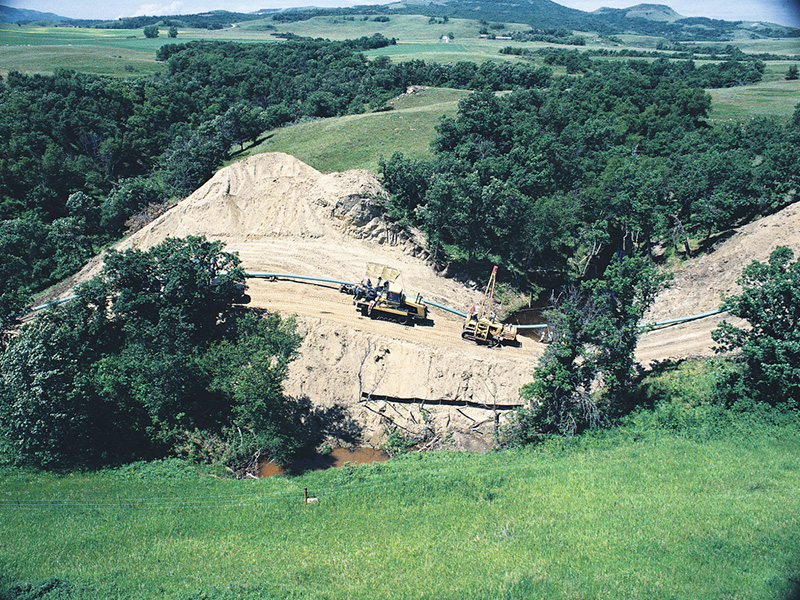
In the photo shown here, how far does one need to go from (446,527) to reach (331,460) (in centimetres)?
1194

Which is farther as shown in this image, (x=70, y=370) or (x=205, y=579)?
(x=70, y=370)

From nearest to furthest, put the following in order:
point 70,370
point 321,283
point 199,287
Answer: point 70,370 < point 199,287 < point 321,283

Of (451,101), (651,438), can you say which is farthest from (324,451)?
(451,101)

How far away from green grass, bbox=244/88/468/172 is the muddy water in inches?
1603

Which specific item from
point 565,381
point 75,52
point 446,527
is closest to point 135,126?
point 75,52

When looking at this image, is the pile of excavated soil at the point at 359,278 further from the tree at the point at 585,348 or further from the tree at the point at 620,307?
the tree at the point at 620,307

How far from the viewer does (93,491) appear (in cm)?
2834

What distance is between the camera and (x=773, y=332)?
3092cm

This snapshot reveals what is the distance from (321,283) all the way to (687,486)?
31.6 m

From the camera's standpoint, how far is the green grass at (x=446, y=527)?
874 inches

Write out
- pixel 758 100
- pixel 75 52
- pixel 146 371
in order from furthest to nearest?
pixel 75 52
pixel 758 100
pixel 146 371

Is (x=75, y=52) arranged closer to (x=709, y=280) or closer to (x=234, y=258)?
(x=234, y=258)

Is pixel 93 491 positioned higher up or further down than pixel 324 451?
higher up

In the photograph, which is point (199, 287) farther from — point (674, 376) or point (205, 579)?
point (674, 376)
